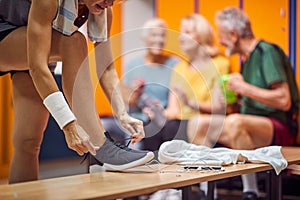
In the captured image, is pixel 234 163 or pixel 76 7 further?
pixel 234 163

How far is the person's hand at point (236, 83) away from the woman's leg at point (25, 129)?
2.38m

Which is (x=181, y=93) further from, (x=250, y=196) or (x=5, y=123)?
(x=5, y=123)

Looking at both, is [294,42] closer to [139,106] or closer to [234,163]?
[139,106]

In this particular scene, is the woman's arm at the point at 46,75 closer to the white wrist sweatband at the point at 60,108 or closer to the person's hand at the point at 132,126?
the white wrist sweatband at the point at 60,108

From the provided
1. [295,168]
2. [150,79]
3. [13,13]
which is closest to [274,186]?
[295,168]

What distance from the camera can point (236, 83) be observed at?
3.82 meters

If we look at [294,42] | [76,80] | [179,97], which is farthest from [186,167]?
[294,42]

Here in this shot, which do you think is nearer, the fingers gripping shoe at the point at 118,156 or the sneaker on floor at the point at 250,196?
the fingers gripping shoe at the point at 118,156

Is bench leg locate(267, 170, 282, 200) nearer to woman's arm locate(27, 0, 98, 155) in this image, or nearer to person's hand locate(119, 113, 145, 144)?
person's hand locate(119, 113, 145, 144)

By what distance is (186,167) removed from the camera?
5.43ft

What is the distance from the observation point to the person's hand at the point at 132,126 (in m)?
1.69

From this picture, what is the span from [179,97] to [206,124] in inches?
16.7

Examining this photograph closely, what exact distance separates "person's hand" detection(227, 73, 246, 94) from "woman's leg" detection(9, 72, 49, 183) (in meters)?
2.38

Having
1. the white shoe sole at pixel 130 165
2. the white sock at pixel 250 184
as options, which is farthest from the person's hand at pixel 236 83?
the white shoe sole at pixel 130 165
